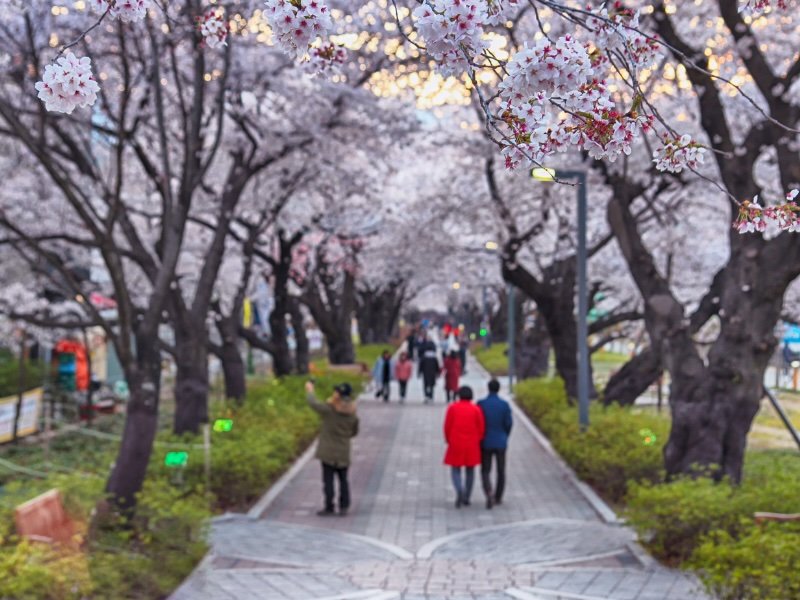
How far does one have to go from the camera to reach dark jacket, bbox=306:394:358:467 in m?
12.3

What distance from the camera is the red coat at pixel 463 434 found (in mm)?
12906

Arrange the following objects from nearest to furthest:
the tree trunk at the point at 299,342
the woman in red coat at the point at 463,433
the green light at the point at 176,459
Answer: the green light at the point at 176,459 < the woman in red coat at the point at 463,433 < the tree trunk at the point at 299,342

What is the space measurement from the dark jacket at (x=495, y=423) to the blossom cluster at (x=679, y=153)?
360 inches

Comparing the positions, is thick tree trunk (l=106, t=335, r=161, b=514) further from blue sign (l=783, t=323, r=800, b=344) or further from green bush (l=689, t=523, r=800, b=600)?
blue sign (l=783, t=323, r=800, b=344)

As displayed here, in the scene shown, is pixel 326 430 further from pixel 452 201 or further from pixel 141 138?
pixel 452 201

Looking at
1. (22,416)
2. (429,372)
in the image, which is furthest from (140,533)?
(429,372)

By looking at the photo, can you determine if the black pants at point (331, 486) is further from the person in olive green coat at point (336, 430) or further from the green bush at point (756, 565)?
the green bush at point (756, 565)

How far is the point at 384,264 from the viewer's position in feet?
122

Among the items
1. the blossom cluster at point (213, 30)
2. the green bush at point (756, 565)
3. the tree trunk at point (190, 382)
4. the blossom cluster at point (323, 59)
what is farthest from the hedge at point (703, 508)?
the tree trunk at point (190, 382)

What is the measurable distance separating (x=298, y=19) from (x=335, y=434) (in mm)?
9369

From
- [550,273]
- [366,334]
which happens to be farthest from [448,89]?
[366,334]

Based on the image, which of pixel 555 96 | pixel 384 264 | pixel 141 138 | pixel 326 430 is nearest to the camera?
pixel 555 96

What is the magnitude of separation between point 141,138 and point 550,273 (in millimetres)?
9947

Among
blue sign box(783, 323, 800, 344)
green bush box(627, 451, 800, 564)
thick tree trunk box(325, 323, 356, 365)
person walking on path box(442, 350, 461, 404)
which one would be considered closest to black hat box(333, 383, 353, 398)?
green bush box(627, 451, 800, 564)
